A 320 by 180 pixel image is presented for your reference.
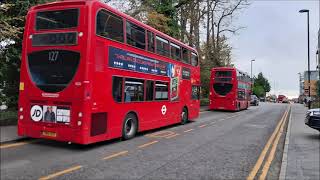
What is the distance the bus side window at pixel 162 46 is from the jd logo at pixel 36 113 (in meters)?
6.21

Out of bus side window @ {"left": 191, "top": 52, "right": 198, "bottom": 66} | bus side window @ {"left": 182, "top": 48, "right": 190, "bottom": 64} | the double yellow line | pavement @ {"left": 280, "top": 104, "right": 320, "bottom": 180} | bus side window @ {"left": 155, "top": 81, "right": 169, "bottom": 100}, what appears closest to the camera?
pavement @ {"left": 280, "top": 104, "right": 320, "bottom": 180}

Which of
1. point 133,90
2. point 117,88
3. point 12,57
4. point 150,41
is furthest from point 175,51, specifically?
point 12,57

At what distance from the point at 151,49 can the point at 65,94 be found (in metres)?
5.21

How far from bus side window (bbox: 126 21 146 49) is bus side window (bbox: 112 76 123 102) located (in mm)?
1507

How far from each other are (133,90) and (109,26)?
2697mm

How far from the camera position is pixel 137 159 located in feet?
33.2

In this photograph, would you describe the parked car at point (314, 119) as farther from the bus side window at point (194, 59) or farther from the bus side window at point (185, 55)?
the bus side window at point (194, 59)

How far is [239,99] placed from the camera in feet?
117

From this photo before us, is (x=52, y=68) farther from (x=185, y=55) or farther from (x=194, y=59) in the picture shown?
(x=194, y=59)

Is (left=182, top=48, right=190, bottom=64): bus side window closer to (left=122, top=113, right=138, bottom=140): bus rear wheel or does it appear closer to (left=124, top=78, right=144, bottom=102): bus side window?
(left=124, top=78, right=144, bottom=102): bus side window

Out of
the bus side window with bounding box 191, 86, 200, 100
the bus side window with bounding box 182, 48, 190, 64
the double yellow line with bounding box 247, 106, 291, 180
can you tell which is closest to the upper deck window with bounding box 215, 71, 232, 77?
the bus side window with bounding box 191, 86, 200, 100

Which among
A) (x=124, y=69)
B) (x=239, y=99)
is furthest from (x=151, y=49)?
(x=239, y=99)

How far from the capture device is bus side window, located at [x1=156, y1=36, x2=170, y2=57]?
16.2 meters

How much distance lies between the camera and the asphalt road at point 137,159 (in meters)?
8.34
